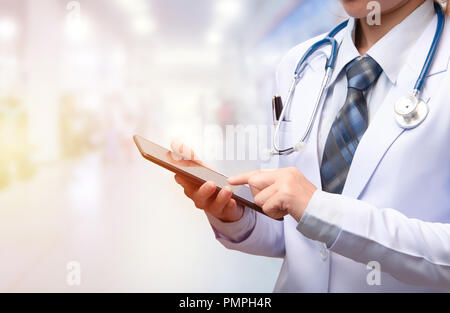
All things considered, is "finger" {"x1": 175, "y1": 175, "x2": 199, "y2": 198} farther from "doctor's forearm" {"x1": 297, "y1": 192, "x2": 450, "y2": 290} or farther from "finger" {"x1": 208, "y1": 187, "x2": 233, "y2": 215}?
"doctor's forearm" {"x1": 297, "y1": 192, "x2": 450, "y2": 290}

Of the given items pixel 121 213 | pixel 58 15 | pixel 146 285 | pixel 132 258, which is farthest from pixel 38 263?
pixel 58 15

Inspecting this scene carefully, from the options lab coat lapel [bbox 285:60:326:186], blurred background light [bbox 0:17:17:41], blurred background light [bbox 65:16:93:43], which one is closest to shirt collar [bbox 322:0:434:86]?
lab coat lapel [bbox 285:60:326:186]

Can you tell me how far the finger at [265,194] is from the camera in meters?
0.57

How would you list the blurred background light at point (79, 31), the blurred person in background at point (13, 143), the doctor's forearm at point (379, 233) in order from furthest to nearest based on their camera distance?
1. the blurred background light at point (79, 31)
2. the blurred person in background at point (13, 143)
3. the doctor's forearm at point (379, 233)

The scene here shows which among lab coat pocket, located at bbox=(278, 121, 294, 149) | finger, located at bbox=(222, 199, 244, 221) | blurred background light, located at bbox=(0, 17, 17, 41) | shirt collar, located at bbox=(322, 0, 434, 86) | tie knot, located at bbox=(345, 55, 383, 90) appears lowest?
finger, located at bbox=(222, 199, 244, 221)

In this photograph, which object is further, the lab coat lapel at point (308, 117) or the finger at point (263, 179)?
the lab coat lapel at point (308, 117)

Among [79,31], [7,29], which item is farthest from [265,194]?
[79,31]

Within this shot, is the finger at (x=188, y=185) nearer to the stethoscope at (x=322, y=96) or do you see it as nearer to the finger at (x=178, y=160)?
the finger at (x=178, y=160)

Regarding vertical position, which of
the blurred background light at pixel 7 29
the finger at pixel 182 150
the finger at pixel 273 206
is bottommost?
the finger at pixel 273 206

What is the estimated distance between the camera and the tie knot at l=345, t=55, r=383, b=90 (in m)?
0.68

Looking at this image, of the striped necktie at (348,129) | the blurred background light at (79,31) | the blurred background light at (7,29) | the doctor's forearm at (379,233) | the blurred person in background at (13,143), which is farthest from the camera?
the blurred background light at (79,31)

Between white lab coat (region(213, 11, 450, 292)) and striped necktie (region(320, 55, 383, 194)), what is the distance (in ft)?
0.06

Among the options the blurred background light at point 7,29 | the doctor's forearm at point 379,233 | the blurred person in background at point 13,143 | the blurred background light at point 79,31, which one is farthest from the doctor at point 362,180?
the blurred background light at point 79,31

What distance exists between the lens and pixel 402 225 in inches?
22.0
